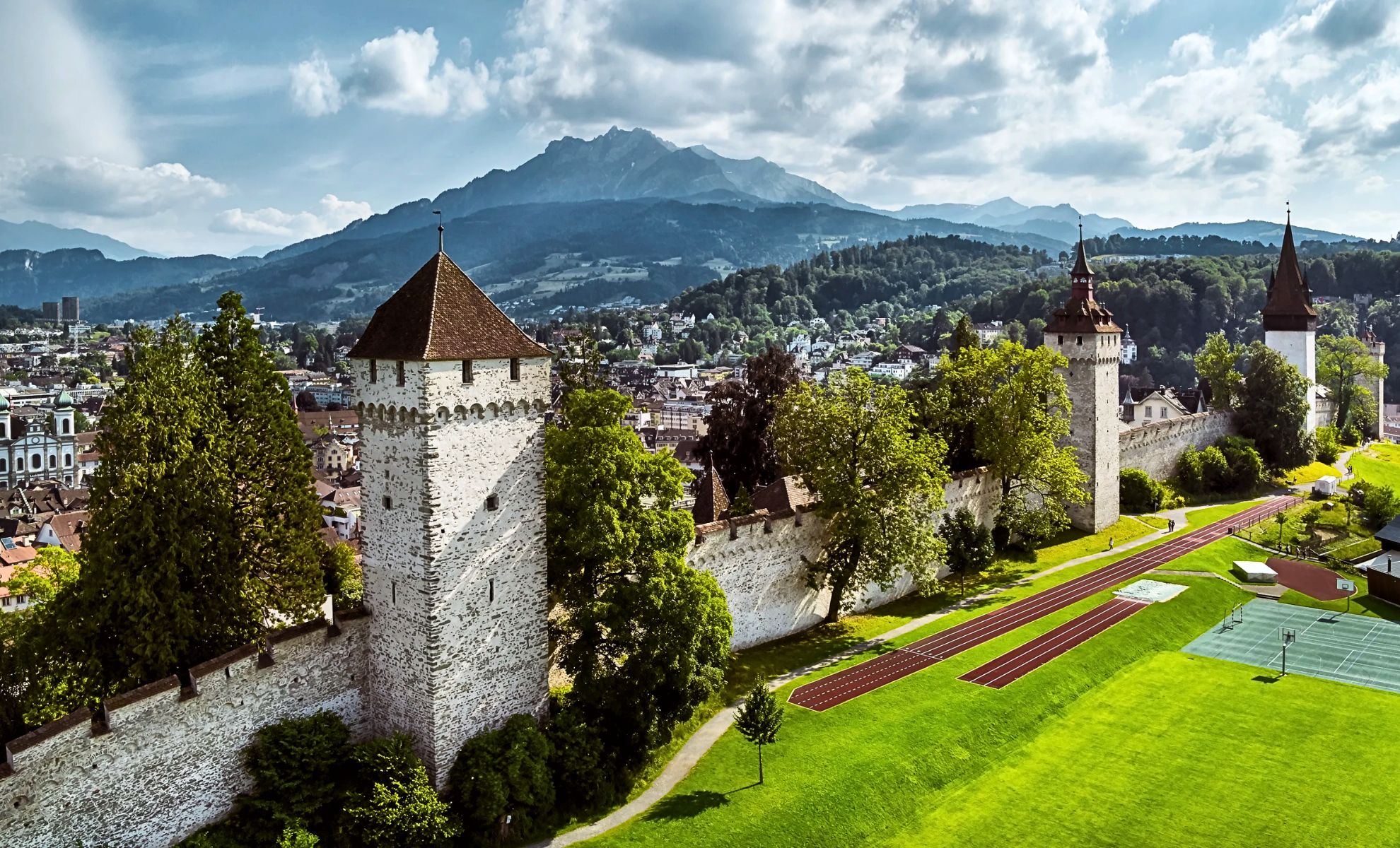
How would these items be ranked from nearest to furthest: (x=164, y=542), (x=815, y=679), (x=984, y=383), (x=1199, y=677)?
(x=164, y=542) < (x=815, y=679) < (x=1199, y=677) < (x=984, y=383)

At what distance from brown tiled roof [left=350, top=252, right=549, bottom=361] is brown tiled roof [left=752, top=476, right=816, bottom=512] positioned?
15.8m

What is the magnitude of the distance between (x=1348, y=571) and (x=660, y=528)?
3763 cm

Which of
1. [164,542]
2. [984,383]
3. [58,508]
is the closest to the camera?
[164,542]

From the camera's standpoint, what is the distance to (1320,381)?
85312 millimetres

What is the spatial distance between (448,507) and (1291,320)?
75143 millimetres

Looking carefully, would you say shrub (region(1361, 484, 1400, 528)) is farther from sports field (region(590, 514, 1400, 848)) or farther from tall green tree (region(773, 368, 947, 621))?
tall green tree (region(773, 368, 947, 621))

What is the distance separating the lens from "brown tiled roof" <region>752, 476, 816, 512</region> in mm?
38656

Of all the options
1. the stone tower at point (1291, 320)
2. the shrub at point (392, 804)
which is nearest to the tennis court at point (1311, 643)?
the shrub at point (392, 804)

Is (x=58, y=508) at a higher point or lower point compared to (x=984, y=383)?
lower

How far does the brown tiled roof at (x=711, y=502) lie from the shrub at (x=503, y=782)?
1604 cm

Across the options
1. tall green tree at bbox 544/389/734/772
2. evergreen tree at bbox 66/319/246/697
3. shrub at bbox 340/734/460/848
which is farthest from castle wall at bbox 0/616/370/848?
tall green tree at bbox 544/389/734/772

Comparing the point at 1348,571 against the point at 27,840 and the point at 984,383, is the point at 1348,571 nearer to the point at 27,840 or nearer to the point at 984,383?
the point at 984,383

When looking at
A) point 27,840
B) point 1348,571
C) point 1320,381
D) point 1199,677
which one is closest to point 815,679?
point 1199,677

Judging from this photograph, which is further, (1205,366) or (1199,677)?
(1205,366)
